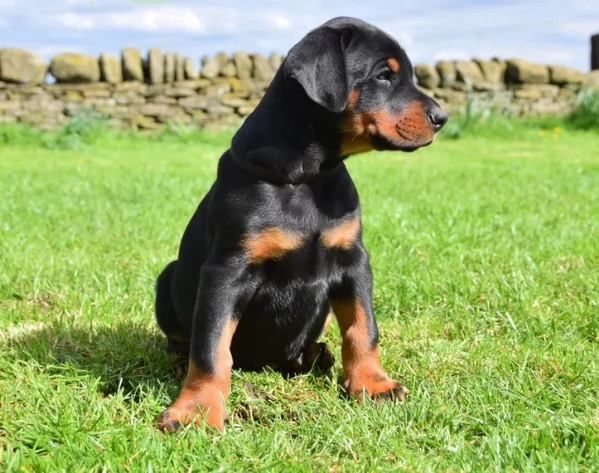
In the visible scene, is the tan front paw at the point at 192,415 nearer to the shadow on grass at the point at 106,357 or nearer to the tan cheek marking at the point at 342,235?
the shadow on grass at the point at 106,357

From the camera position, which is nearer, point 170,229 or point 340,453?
point 340,453

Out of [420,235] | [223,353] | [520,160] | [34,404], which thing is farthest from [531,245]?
[520,160]

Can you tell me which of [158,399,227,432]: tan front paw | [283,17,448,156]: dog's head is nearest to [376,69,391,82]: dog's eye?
[283,17,448,156]: dog's head

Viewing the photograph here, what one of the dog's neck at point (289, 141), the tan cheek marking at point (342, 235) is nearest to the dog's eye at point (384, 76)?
the dog's neck at point (289, 141)

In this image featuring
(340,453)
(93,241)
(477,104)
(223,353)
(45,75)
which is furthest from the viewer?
(477,104)

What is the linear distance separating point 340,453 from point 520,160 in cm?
844

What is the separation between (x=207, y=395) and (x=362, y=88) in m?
1.15

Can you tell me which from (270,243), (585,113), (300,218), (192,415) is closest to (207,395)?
(192,415)

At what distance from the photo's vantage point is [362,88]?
2.61 metres

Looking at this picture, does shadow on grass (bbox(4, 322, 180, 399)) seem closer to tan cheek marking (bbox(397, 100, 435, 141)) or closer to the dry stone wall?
tan cheek marking (bbox(397, 100, 435, 141))

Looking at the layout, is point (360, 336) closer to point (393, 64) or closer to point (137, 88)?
point (393, 64)

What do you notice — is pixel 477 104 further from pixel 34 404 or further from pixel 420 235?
pixel 34 404

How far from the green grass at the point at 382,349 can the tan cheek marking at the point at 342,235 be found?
20.3 inches

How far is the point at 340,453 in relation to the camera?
85.8 inches
